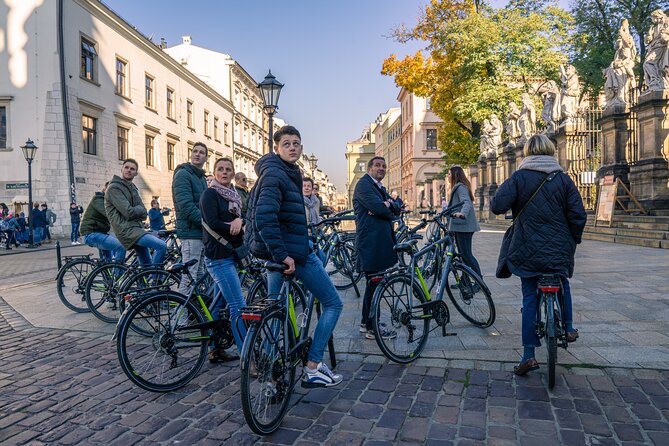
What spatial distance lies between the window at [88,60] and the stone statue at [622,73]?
71.1 feet

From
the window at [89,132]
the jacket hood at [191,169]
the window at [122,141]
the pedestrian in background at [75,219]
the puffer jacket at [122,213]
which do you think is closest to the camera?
the jacket hood at [191,169]

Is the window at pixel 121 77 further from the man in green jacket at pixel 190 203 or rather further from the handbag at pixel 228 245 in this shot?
the handbag at pixel 228 245

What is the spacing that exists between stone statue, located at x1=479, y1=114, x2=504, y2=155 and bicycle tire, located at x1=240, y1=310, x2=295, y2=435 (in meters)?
24.4

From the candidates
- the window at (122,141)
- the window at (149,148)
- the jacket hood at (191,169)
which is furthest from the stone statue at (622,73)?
the window at (149,148)

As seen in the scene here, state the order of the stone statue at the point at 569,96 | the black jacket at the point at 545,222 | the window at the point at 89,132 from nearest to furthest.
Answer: the black jacket at the point at 545,222, the stone statue at the point at 569,96, the window at the point at 89,132

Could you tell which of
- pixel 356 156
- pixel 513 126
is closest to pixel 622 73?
pixel 513 126

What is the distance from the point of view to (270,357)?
329cm

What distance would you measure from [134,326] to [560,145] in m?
18.7

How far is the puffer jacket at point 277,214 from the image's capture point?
338 centimetres

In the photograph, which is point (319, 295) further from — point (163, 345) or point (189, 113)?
point (189, 113)

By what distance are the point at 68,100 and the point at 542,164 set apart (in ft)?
74.1

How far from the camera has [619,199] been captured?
603 inches

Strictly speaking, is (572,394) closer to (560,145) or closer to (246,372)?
(246,372)

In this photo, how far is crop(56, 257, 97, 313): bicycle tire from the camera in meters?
6.81
